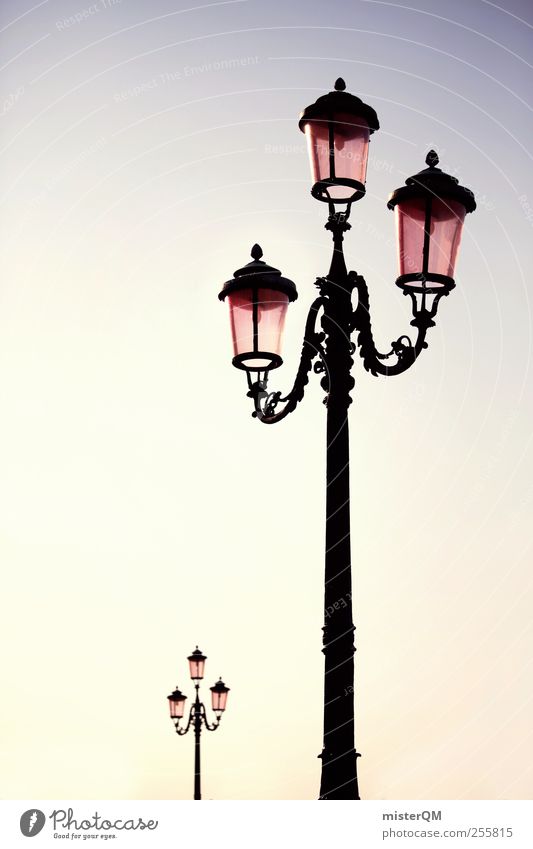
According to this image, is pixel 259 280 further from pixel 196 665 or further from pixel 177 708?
pixel 177 708

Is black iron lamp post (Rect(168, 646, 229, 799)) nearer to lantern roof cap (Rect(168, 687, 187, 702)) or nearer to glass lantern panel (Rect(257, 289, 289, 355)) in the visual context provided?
lantern roof cap (Rect(168, 687, 187, 702))

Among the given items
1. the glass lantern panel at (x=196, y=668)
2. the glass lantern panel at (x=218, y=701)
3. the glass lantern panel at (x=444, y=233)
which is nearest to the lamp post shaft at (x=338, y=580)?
the glass lantern panel at (x=444, y=233)

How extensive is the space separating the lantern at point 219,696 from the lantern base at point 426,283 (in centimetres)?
1351

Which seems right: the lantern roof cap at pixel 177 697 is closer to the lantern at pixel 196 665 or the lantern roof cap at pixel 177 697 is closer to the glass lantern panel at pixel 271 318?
the lantern at pixel 196 665

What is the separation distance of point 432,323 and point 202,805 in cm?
287

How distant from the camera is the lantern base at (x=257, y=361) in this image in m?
6.55

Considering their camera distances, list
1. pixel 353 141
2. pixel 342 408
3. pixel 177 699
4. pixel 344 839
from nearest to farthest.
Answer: pixel 344 839
pixel 342 408
pixel 353 141
pixel 177 699

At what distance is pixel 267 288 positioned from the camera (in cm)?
646

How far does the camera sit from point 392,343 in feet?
21.0

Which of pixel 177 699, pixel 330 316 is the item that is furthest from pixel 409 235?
pixel 177 699

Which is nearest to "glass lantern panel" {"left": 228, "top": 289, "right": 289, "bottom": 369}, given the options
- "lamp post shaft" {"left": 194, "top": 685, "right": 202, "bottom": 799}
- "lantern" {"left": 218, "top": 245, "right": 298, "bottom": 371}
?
"lantern" {"left": 218, "top": 245, "right": 298, "bottom": 371}

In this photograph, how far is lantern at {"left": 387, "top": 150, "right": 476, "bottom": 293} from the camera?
6137 millimetres

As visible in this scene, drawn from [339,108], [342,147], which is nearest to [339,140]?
[342,147]

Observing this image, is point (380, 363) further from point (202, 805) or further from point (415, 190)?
point (202, 805)
